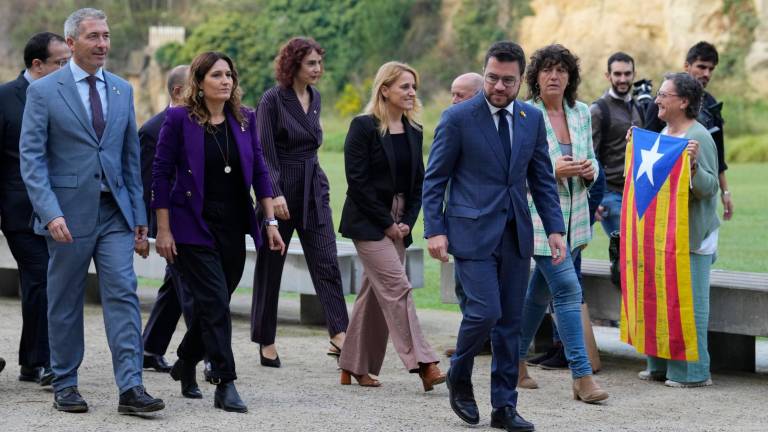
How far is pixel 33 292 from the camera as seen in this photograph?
7.46m

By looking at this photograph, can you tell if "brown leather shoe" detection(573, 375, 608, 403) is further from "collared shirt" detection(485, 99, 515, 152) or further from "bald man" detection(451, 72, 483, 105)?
"bald man" detection(451, 72, 483, 105)

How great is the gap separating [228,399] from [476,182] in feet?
5.41

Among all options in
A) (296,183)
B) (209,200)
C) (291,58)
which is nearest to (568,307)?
(209,200)

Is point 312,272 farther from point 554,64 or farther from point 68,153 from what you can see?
point 68,153

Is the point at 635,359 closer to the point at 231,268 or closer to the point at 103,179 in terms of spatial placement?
the point at 231,268

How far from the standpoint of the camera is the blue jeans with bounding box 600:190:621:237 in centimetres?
894

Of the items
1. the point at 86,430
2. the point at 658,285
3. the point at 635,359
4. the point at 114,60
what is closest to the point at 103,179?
the point at 86,430

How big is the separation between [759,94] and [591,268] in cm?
3805

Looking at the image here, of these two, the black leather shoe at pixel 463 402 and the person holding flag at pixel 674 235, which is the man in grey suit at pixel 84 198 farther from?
the person holding flag at pixel 674 235

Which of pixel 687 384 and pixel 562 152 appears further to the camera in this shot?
pixel 687 384

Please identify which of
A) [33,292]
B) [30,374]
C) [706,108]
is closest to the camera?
[33,292]

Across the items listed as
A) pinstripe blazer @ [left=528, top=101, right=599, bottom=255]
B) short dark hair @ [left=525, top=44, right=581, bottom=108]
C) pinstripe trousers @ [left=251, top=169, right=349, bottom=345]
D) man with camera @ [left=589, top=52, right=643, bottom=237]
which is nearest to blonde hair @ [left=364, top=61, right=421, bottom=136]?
short dark hair @ [left=525, top=44, right=581, bottom=108]

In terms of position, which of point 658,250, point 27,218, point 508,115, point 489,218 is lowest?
point 658,250

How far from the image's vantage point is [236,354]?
8.85 metres
